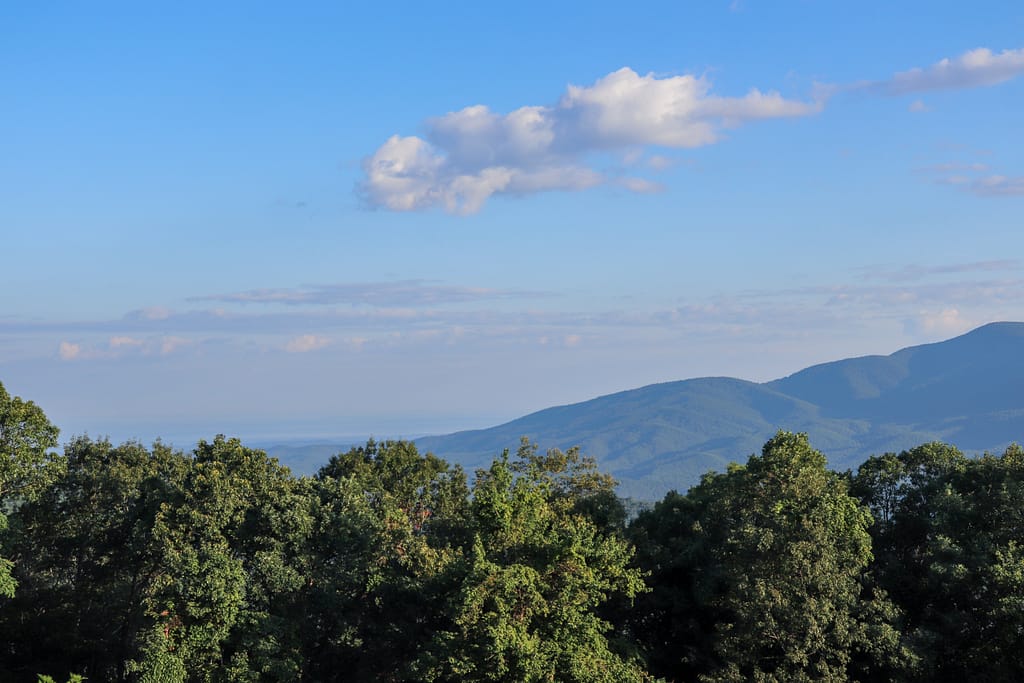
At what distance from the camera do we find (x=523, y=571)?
965 inches

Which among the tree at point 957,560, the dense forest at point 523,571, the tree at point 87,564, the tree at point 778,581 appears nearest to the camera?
the dense forest at point 523,571

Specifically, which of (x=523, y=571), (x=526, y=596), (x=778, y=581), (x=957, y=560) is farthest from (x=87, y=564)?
(x=957, y=560)

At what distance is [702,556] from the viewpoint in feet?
104

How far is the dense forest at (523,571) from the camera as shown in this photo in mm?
25859

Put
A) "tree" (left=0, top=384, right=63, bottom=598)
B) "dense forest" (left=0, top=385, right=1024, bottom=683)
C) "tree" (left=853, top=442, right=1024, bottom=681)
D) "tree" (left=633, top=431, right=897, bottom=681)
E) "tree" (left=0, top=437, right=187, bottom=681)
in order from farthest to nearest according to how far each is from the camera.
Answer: "tree" (left=0, top=437, right=187, bottom=681) < "tree" (left=0, top=384, right=63, bottom=598) < "tree" (left=853, top=442, right=1024, bottom=681) < "tree" (left=633, top=431, right=897, bottom=681) < "dense forest" (left=0, top=385, right=1024, bottom=683)

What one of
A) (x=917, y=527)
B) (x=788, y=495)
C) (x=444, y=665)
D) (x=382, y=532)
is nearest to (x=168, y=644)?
(x=382, y=532)

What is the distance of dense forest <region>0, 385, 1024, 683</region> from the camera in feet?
84.8

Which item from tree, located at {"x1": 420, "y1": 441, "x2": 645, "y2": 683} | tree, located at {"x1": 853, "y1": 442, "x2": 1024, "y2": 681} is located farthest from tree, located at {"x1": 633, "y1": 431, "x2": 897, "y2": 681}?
tree, located at {"x1": 420, "y1": 441, "x2": 645, "y2": 683}

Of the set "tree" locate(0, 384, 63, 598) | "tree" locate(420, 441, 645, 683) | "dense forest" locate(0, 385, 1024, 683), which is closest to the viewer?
"tree" locate(420, 441, 645, 683)

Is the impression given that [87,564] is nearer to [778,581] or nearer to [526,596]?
[526,596]

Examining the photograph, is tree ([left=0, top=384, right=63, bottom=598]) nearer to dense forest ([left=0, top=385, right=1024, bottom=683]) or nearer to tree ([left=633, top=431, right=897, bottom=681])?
dense forest ([left=0, top=385, right=1024, bottom=683])

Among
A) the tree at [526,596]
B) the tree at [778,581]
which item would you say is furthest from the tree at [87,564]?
the tree at [778,581]

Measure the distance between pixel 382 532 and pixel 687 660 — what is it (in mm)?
10914

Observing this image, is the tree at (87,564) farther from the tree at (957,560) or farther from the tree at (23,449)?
the tree at (957,560)
